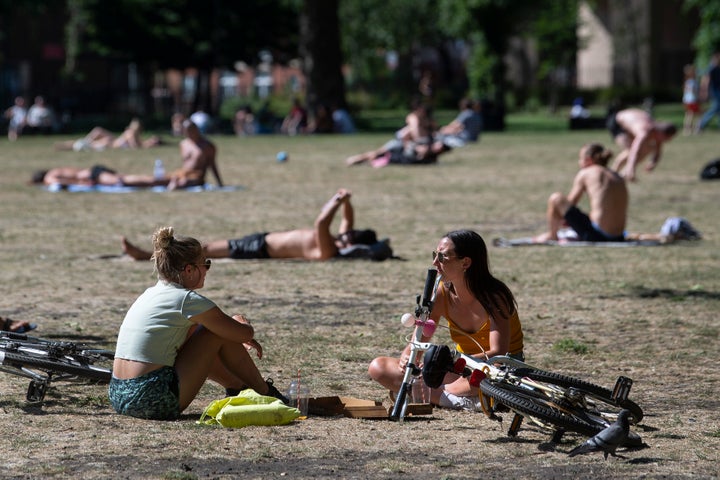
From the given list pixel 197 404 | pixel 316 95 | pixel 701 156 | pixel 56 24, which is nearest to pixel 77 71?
pixel 56 24

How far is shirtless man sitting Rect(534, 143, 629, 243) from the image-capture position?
43.6 feet

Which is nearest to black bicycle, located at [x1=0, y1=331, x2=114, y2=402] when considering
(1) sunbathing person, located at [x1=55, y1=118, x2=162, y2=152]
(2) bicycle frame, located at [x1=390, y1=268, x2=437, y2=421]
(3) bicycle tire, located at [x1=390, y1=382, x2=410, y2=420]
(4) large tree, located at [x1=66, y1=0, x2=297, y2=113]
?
(3) bicycle tire, located at [x1=390, y1=382, x2=410, y2=420]

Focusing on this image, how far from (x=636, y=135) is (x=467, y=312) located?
45.9 feet

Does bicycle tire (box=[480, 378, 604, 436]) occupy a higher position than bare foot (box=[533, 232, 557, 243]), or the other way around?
bicycle tire (box=[480, 378, 604, 436])

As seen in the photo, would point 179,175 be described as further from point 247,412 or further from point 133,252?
point 247,412

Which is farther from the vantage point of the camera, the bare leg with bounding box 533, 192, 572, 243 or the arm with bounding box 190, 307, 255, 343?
the bare leg with bounding box 533, 192, 572, 243

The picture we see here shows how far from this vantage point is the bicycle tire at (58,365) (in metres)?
6.44

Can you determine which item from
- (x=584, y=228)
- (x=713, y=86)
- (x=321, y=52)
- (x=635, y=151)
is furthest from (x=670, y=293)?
(x=321, y=52)

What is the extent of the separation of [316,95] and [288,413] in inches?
1389

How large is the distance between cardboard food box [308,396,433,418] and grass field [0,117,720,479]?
0.33ft

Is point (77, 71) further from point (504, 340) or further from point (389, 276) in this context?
point (504, 340)

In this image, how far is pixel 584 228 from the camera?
526 inches

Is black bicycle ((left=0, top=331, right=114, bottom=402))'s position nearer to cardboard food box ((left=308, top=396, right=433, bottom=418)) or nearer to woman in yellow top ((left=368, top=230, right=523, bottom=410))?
cardboard food box ((left=308, top=396, right=433, bottom=418))

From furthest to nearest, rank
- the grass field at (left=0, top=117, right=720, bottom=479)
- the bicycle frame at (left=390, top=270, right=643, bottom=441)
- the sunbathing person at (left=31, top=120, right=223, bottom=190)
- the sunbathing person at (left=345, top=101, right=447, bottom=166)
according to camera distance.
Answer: the sunbathing person at (left=345, top=101, right=447, bottom=166) < the sunbathing person at (left=31, top=120, right=223, bottom=190) < the bicycle frame at (left=390, top=270, right=643, bottom=441) < the grass field at (left=0, top=117, right=720, bottom=479)
